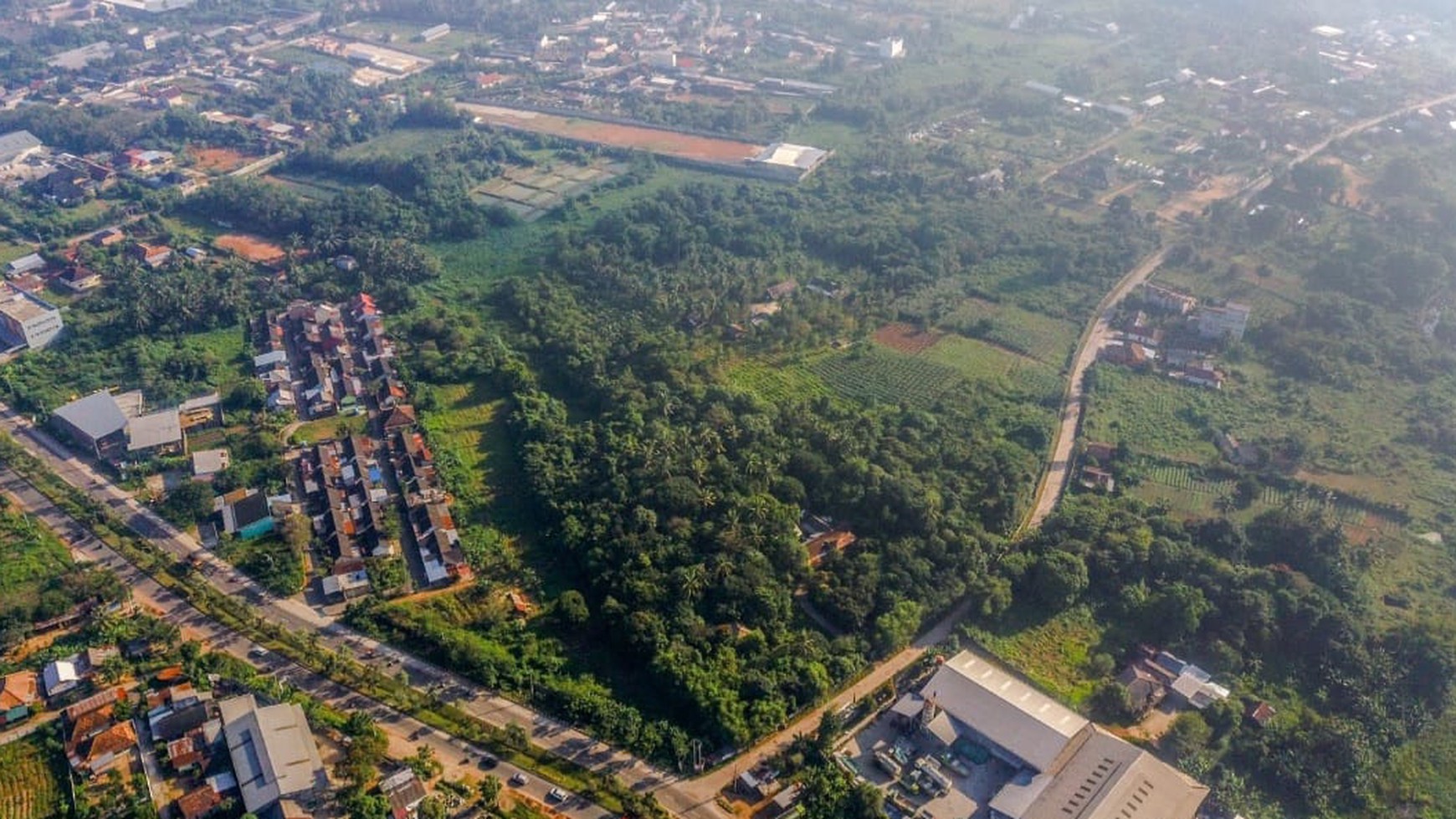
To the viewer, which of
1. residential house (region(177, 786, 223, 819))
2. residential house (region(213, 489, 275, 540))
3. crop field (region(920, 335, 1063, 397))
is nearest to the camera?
residential house (region(177, 786, 223, 819))

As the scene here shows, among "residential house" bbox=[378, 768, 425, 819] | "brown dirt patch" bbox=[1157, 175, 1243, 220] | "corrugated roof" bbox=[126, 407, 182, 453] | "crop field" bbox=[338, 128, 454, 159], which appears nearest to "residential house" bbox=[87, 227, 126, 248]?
"crop field" bbox=[338, 128, 454, 159]

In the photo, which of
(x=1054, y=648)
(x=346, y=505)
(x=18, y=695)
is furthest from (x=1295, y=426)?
(x=18, y=695)

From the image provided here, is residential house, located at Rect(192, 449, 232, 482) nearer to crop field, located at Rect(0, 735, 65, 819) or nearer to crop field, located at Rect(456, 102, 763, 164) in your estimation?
crop field, located at Rect(0, 735, 65, 819)

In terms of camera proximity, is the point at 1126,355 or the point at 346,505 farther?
the point at 1126,355

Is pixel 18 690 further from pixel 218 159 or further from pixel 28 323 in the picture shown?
pixel 218 159

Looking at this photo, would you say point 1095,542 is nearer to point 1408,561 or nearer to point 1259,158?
point 1408,561

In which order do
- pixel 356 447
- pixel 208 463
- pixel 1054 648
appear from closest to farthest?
pixel 1054 648 → pixel 208 463 → pixel 356 447

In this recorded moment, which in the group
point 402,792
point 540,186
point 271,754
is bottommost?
point 402,792

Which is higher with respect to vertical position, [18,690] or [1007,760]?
[18,690]
